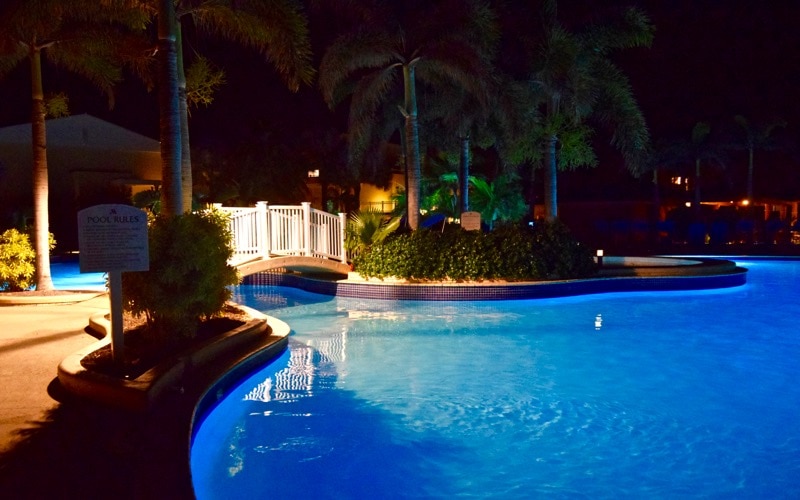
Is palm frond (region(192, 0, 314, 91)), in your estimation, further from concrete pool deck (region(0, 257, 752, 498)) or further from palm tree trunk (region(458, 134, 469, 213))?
palm tree trunk (region(458, 134, 469, 213))

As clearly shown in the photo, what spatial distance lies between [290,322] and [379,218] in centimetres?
469

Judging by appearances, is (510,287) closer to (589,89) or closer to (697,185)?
(589,89)

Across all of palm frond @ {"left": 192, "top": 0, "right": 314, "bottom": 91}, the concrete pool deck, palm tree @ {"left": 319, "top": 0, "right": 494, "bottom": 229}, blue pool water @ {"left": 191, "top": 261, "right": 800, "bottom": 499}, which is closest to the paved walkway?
the concrete pool deck

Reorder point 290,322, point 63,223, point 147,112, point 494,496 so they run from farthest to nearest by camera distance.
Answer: point 147,112 → point 63,223 → point 290,322 → point 494,496

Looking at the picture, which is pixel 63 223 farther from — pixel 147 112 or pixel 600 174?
pixel 600 174

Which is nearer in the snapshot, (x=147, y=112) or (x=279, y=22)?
(x=279, y=22)

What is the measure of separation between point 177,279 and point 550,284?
30.7 feet

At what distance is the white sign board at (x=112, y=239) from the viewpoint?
582 cm

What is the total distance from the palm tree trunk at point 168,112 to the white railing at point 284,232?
4581 mm

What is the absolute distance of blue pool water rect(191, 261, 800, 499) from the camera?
17.1 ft

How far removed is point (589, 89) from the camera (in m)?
16.5

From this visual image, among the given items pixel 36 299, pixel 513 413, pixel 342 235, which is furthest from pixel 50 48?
pixel 513 413

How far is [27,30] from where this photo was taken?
35.1 ft

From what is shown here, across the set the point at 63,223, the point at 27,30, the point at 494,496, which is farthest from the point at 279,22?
the point at 63,223
